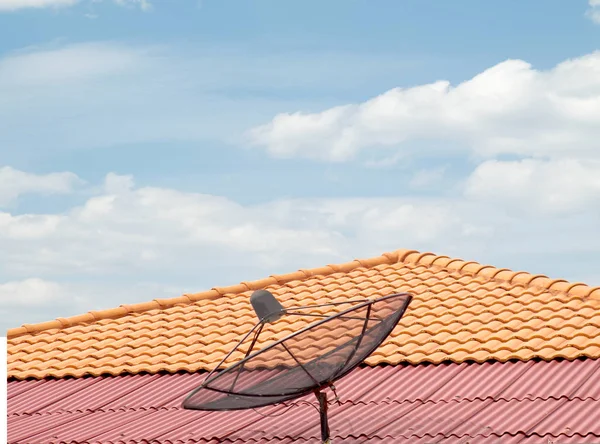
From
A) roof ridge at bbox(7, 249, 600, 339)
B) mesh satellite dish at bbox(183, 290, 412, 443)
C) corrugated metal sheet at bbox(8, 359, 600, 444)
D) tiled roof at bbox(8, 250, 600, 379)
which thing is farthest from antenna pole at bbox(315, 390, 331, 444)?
roof ridge at bbox(7, 249, 600, 339)

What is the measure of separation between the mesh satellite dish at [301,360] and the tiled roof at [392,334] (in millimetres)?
3723

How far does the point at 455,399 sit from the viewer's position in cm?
1346

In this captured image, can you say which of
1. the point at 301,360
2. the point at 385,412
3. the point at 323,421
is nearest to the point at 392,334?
the point at 385,412

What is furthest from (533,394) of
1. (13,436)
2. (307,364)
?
(13,436)

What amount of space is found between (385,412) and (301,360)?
2486mm

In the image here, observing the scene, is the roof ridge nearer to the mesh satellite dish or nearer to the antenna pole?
the mesh satellite dish

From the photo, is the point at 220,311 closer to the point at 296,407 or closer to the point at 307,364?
the point at 296,407

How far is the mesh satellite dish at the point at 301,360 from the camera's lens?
11117 mm

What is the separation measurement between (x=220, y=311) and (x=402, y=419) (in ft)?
23.5

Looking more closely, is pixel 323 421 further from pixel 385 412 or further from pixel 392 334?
pixel 392 334

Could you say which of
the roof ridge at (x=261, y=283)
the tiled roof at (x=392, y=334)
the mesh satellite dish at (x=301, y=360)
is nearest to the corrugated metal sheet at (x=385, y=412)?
the tiled roof at (x=392, y=334)

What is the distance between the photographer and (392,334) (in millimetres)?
16297

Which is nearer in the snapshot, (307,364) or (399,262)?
(307,364)

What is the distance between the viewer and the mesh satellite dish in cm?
1112
